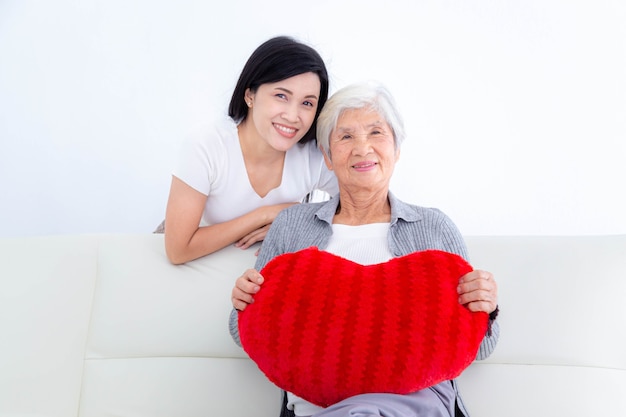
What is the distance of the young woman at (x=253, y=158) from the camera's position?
1.83m

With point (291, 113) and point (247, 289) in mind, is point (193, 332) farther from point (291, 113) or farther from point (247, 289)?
point (291, 113)

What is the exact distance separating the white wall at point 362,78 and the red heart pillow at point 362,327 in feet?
3.59

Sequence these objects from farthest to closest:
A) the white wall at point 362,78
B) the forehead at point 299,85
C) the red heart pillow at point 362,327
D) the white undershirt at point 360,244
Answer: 1. the white wall at point 362,78
2. the forehead at point 299,85
3. the white undershirt at point 360,244
4. the red heart pillow at point 362,327

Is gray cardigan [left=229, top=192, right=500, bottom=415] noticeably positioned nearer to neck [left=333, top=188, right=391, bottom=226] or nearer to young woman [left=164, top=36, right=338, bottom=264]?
neck [left=333, top=188, right=391, bottom=226]

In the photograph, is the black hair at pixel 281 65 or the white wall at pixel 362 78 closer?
the black hair at pixel 281 65

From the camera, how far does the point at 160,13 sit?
8.38ft

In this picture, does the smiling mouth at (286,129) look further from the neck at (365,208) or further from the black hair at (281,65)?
the neck at (365,208)

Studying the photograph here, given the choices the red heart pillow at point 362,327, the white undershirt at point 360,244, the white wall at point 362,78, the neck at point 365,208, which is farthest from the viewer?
the white wall at point 362,78

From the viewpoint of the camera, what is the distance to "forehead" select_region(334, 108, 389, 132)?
169 cm

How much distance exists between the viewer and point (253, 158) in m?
1.95

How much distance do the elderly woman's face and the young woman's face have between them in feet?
0.55

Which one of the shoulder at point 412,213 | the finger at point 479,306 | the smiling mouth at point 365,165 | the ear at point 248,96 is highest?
the ear at point 248,96

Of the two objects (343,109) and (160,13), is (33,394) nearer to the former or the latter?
(343,109)

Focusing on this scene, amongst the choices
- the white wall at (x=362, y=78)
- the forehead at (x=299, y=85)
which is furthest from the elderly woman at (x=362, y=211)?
the white wall at (x=362, y=78)
